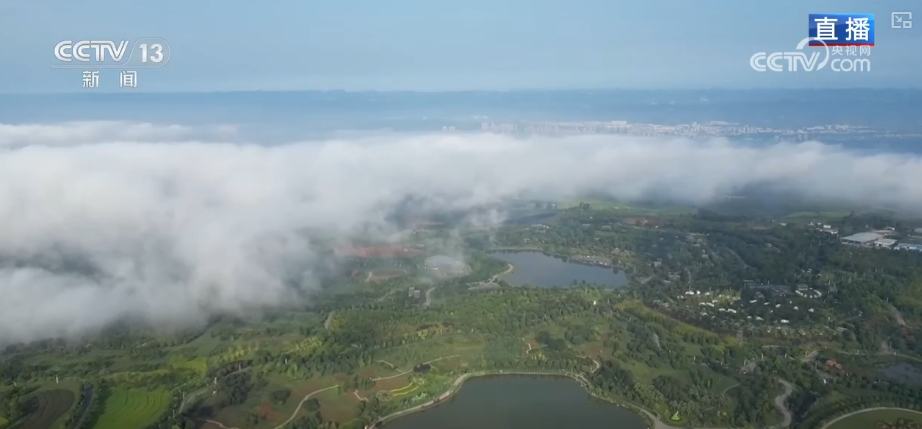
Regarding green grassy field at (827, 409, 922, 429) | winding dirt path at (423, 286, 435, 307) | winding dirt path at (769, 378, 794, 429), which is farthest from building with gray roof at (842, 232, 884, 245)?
winding dirt path at (423, 286, 435, 307)

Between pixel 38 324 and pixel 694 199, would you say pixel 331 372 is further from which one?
pixel 694 199

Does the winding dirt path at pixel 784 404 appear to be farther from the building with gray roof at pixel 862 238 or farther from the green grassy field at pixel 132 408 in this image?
the building with gray roof at pixel 862 238

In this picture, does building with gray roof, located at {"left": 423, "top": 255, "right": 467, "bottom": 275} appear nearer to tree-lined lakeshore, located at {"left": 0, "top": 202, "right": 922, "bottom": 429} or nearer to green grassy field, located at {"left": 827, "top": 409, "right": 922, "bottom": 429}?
tree-lined lakeshore, located at {"left": 0, "top": 202, "right": 922, "bottom": 429}

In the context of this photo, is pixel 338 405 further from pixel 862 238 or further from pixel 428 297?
pixel 862 238

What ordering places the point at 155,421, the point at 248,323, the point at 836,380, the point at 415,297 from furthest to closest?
the point at 415,297 < the point at 248,323 < the point at 836,380 < the point at 155,421

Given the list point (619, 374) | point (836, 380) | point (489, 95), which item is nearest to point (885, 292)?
point (836, 380)

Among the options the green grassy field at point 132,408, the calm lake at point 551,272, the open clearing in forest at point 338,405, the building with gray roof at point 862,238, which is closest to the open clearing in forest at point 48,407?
the green grassy field at point 132,408
